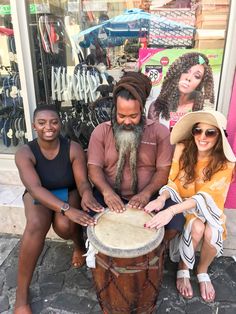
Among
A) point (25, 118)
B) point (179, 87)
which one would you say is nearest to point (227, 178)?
point (179, 87)

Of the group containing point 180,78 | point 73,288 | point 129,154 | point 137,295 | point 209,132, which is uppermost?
point 180,78

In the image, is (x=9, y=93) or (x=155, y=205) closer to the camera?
(x=155, y=205)

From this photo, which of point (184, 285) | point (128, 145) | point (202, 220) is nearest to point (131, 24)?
point (128, 145)

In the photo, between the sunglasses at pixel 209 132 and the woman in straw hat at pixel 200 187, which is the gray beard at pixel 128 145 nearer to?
the woman in straw hat at pixel 200 187

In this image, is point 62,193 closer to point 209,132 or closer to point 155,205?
point 155,205

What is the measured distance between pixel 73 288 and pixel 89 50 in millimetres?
2086

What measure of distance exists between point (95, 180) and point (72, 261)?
77cm

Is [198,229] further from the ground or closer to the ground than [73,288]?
further from the ground

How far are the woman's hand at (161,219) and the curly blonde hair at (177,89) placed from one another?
4.03 feet

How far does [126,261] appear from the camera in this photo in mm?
1572

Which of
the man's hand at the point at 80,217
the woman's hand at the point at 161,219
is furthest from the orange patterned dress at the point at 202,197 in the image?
the man's hand at the point at 80,217

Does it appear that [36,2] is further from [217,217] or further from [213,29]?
[217,217]

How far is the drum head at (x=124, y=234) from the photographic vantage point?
1547mm

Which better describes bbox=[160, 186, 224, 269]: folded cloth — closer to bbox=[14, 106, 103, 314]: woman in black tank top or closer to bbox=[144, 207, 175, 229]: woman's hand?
bbox=[144, 207, 175, 229]: woman's hand
